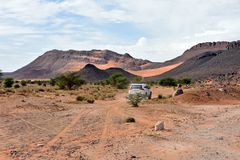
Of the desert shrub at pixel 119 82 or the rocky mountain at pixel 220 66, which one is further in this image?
the rocky mountain at pixel 220 66

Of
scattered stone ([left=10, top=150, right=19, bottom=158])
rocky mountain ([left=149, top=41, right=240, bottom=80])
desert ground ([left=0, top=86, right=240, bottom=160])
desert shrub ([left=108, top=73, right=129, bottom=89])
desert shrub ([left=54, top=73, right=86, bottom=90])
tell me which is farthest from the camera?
rocky mountain ([left=149, top=41, right=240, bottom=80])

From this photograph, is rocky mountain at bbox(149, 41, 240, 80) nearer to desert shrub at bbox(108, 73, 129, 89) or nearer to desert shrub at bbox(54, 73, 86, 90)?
desert shrub at bbox(108, 73, 129, 89)

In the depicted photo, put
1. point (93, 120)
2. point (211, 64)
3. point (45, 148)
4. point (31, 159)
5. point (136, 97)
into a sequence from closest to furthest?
point (31, 159), point (45, 148), point (93, 120), point (136, 97), point (211, 64)

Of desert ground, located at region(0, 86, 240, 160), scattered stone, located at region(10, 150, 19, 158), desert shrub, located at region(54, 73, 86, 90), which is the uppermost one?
desert shrub, located at region(54, 73, 86, 90)

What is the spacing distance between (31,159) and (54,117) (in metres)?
12.8

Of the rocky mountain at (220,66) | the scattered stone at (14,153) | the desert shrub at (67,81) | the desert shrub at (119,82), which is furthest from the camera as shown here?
the rocky mountain at (220,66)

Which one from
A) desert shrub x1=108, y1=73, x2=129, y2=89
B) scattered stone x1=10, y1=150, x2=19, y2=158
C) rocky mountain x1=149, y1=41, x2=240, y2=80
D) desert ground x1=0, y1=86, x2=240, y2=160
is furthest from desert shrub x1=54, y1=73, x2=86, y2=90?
scattered stone x1=10, y1=150, x2=19, y2=158

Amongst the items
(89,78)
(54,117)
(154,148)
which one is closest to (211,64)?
(89,78)

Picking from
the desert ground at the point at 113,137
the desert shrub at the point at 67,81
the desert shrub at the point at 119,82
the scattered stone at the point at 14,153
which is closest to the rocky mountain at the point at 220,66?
the desert shrub at the point at 119,82

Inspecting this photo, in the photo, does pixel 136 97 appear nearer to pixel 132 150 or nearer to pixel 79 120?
pixel 79 120

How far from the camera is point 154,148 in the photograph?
1498 cm

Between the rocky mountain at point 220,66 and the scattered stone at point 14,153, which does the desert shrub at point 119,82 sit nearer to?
the rocky mountain at point 220,66

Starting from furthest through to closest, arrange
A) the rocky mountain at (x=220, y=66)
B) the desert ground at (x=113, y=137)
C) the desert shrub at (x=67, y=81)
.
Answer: the rocky mountain at (x=220, y=66) < the desert shrub at (x=67, y=81) < the desert ground at (x=113, y=137)

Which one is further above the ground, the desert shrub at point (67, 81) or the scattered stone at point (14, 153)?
the desert shrub at point (67, 81)
